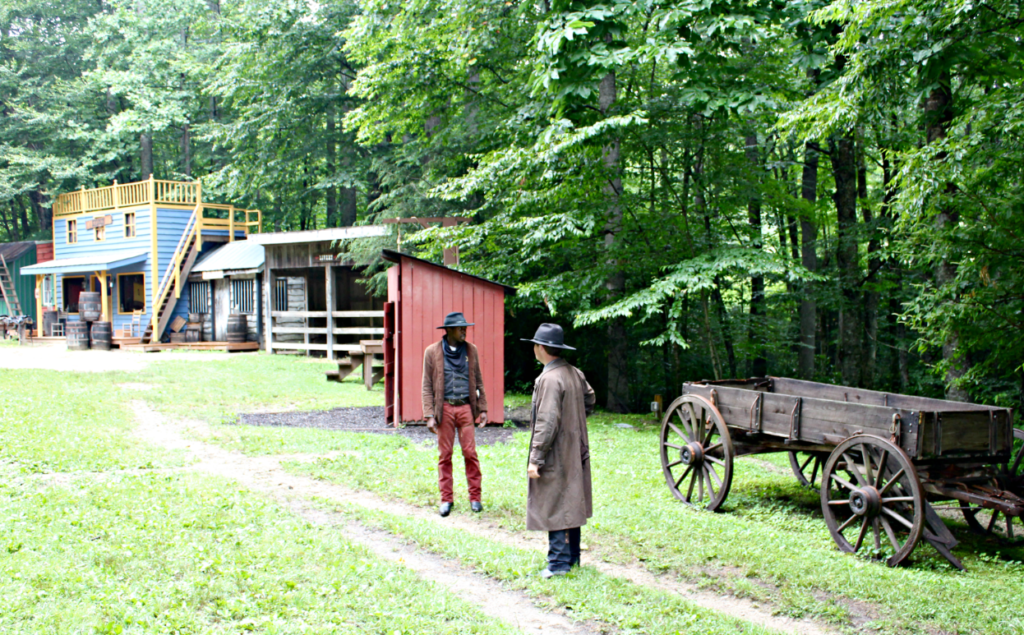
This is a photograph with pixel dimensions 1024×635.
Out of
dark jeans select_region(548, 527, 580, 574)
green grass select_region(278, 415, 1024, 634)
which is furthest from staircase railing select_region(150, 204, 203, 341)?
dark jeans select_region(548, 527, 580, 574)

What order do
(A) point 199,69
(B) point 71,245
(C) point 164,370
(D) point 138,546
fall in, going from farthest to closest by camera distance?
(B) point 71,245 → (A) point 199,69 → (C) point 164,370 → (D) point 138,546

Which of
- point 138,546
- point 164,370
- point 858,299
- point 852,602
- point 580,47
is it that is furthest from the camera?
point 164,370

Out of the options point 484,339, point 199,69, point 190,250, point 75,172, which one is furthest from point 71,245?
point 484,339

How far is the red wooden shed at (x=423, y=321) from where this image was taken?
11602 mm

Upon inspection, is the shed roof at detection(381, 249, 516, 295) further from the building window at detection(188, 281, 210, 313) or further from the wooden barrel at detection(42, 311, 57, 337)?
the wooden barrel at detection(42, 311, 57, 337)

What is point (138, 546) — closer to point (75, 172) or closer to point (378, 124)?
point (378, 124)

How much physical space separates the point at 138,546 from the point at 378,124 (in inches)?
479

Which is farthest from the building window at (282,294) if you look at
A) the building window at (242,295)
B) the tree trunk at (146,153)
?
the tree trunk at (146,153)

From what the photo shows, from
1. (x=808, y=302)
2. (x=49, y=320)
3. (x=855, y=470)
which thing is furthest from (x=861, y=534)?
(x=49, y=320)

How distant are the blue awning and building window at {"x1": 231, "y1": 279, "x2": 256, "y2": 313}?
4.52 m

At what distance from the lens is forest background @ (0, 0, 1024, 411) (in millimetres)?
7730

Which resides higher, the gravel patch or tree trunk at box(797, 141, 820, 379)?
tree trunk at box(797, 141, 820, 379)

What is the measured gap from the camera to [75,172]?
32.5 m

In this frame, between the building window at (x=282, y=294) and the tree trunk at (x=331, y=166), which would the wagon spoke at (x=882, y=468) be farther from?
the tree trunk at (x=331, y=166)
